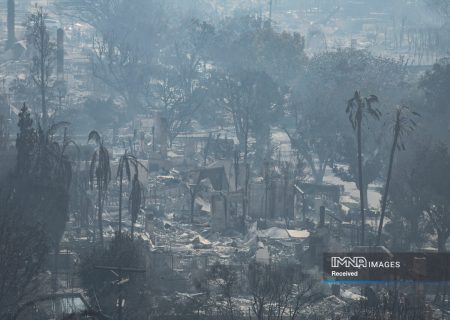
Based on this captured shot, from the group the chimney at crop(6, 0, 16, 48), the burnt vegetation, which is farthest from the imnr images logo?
the chimney at crop(6, 0, 16, 48)

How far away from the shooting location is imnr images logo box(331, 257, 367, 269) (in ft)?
88.1

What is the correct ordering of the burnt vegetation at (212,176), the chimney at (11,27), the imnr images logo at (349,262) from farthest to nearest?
1. the chimney at (11,27)
2. the burnt vegetation at (212,176)
3. the imnr images logo at (349,262)

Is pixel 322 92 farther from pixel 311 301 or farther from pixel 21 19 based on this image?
pixel 21 19

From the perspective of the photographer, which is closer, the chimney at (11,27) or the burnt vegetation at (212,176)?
the burnt vegetation at (212,176)

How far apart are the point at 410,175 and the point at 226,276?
1278cm

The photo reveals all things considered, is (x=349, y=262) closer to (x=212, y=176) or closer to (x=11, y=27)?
(x=212, y=176)

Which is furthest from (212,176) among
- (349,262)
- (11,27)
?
(11,27)

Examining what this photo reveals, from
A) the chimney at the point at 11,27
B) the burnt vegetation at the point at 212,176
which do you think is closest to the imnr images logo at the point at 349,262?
the burnt vegetation at the point at 212,176

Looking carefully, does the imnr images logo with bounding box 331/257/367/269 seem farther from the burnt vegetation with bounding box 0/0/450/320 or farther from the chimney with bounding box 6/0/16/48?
the chimney with bounding box 6/0/16/48

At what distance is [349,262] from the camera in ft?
88.1

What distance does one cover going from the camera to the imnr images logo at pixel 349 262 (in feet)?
88.1

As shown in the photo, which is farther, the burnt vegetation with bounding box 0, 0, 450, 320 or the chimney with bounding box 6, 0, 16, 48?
the chimney with bounding box 6, 0, 16, 48

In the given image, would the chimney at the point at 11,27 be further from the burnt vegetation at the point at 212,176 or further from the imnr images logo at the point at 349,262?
the imnr images logo at the point at 349,262

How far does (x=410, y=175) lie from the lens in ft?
127
